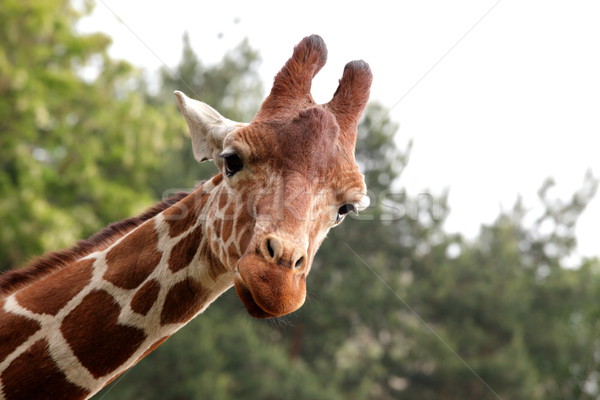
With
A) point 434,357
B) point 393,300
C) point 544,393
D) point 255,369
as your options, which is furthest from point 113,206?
point 544,393

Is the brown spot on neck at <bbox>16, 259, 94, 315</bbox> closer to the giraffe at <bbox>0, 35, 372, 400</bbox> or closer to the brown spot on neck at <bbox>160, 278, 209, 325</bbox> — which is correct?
the giraffe at <bbox>0, 35, 372, 400</bbox>

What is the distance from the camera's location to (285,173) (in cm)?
277

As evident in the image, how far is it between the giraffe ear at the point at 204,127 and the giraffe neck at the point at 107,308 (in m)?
0.20

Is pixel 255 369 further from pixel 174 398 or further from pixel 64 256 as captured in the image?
pixel 64 256

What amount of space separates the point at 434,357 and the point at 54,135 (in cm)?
1607

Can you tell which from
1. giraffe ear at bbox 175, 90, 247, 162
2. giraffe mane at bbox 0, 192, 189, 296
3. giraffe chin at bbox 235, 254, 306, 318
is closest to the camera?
giraffe chin at bbox 235, 254, 306, 318

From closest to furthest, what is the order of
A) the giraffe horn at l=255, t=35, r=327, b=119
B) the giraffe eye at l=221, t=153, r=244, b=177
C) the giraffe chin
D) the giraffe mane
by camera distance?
1. the giraffe chin
2. the giraffe eye at l=221, t=153, r=244, b=177
3. the giraffe horn at l=255, t=35, r=327, b=119
4. the giraffe mane

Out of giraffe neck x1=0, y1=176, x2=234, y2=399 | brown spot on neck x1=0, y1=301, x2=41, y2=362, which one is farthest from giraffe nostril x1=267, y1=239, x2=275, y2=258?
brown spot on neck x1=0, y1=301, x2=41, y2=362

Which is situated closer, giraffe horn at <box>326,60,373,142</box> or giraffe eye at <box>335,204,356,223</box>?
giraffe eye at <box>335,204,356,223</box>

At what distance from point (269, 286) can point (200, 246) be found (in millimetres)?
848

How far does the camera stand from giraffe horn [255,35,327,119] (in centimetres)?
302

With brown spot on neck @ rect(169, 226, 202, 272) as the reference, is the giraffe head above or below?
above

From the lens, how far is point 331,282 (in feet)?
80.1

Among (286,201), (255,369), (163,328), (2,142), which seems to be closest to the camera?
(286,201)
